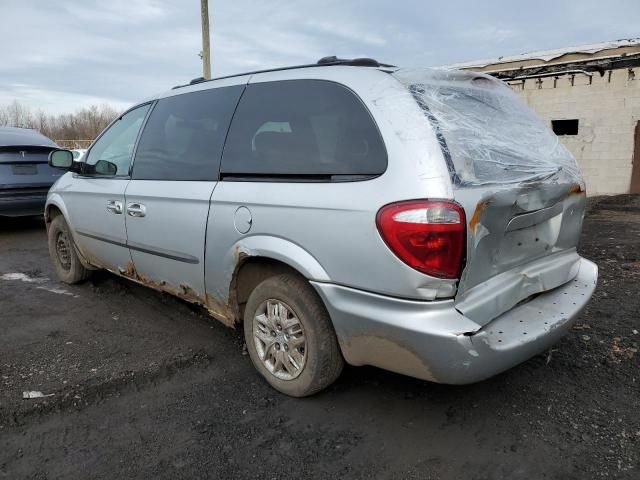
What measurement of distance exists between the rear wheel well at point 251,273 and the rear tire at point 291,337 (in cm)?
7

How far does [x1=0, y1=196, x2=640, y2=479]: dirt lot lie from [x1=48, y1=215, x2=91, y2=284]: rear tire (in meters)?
0.93

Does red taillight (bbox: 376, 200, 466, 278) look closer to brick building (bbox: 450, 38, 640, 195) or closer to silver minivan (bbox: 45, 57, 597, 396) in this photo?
silver minivan (bbox: 45, 57, 597, 396)

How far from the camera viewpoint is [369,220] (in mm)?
2152

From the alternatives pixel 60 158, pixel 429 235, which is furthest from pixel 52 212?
pixel 429 235

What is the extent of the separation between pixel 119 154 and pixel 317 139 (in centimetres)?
216

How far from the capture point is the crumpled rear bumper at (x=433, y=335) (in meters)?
2.08

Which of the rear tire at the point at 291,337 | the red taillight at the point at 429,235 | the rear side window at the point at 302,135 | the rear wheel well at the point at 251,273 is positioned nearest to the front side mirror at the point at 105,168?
the rear side window at the point at 302,135

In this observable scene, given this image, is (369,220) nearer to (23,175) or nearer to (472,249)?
(472,249)

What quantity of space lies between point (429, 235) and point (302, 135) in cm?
95

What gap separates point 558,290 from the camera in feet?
9.07

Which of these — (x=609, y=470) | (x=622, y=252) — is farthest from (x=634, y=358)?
(x=622, y=252)

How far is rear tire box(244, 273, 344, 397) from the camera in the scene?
8.23 feet

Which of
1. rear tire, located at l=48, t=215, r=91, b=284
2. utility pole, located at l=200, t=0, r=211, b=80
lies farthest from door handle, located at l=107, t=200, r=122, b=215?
utility pole, located at l=200, t=0, r=211, b=80

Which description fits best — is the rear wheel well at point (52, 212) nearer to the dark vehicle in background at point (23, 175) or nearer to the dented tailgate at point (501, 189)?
the dark vehicle in background at point (23, 175)
